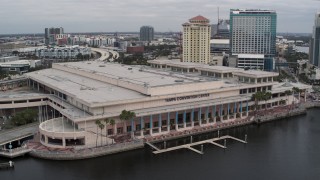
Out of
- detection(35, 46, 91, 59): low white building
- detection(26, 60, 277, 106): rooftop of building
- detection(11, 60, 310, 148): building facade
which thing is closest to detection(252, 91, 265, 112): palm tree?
detection(11, 60, 310, 148): building facade

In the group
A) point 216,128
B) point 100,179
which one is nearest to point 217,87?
point 216,128

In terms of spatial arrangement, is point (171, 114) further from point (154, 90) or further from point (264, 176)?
point (264, 176)

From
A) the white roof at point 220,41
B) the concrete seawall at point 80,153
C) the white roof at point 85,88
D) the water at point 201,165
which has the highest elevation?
the white roof at point 220,41

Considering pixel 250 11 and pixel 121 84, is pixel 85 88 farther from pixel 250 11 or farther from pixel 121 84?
pixel 250 11

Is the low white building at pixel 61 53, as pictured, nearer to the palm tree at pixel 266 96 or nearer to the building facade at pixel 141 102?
the building facade at pixel 141 102

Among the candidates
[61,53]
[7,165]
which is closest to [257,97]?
[7,165]

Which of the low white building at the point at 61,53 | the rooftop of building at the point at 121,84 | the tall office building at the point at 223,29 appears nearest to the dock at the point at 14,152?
the rooftop of building at the point at 121,84
